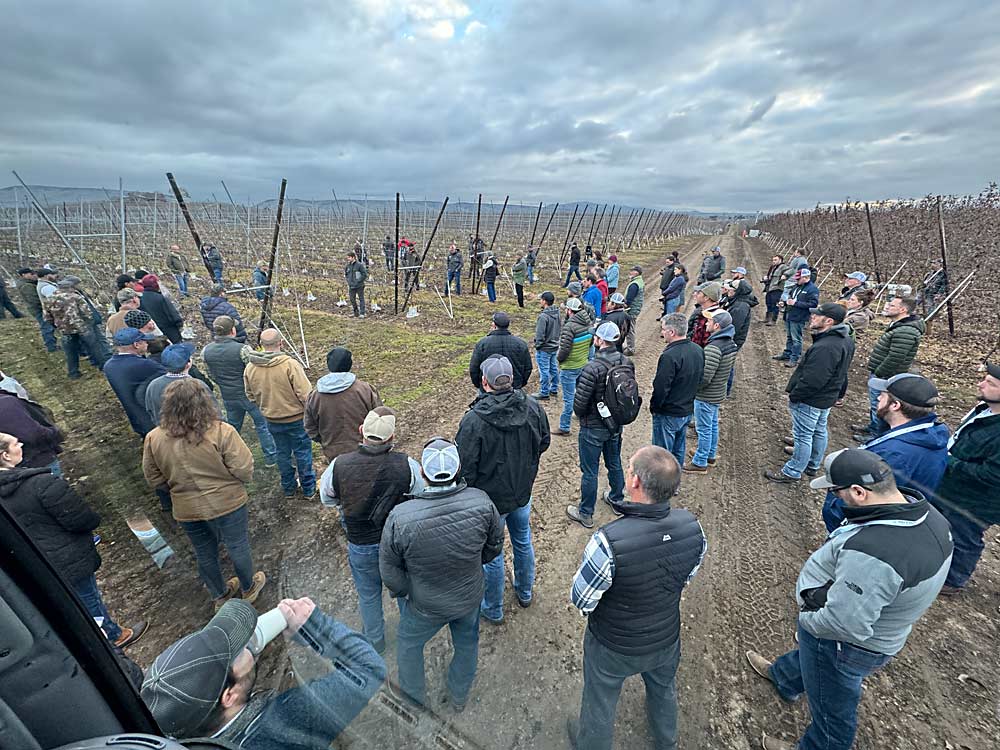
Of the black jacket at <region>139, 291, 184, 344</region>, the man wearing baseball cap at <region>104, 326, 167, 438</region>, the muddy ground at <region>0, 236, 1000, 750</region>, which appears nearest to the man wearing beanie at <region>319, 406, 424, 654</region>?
the muddy ground at <region>0, 236, 1000, 750</region>

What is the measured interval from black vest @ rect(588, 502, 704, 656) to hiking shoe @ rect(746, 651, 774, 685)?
143cm

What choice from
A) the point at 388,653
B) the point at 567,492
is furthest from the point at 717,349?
the point at 388,653

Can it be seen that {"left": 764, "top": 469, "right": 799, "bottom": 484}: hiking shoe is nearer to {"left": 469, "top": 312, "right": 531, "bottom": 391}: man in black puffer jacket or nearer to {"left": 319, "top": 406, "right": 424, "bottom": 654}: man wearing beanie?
{"left": 469, "top": 312, "right": 531, "bottom": 391}: man in black puffer jacket

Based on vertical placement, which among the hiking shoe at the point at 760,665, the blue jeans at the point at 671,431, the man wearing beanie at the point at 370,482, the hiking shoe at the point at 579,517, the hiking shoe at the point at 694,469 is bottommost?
the hiking shoe at the point at 760,665

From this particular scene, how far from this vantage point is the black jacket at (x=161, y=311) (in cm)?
628

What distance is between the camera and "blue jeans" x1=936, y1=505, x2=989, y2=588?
3.36 metres

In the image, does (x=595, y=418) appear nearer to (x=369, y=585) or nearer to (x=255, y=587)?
(x=369, y=585)

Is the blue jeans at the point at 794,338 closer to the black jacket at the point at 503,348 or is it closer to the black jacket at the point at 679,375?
the black jacket at the point at 679,375

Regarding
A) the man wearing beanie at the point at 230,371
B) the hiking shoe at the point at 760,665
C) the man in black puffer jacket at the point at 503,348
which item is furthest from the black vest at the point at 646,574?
the man wearing beanie at the point at 230,371

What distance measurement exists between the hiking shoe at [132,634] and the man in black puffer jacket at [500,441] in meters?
2.72

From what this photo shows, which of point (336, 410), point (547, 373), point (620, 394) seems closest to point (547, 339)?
point (547, 373)

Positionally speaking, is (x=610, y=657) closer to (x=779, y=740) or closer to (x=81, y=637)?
(x=779, y=740)

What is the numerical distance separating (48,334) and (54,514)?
30.8ft

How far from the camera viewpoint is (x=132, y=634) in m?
3.23
